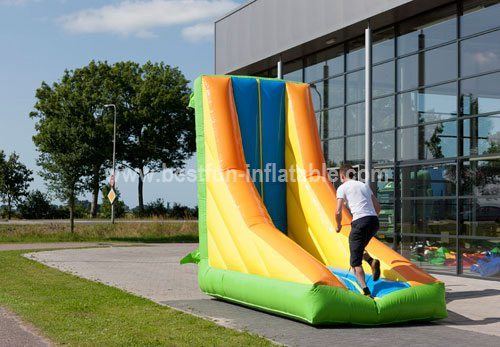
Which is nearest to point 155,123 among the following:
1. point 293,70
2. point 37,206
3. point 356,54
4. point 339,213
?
point 37,206

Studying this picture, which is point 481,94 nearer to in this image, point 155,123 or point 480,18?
point 480,18

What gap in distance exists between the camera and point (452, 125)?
15391mm

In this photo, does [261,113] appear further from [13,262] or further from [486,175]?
[13,262]

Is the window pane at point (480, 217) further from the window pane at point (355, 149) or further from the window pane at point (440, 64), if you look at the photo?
the window pane at point (355, 149)

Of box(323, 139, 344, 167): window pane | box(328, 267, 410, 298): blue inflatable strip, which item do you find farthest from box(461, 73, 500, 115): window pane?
box(328, 267, 410, 298): blue inflatable strip

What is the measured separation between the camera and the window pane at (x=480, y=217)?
1426 centimetres

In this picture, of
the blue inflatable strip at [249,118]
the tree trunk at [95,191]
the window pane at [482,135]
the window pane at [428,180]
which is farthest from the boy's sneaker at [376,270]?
the tree trunk at [95,191]

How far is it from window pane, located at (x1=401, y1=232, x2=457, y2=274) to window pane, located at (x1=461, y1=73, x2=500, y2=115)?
2648 millimetres

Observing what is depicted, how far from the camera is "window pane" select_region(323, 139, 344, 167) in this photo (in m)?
18.8

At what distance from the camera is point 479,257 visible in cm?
1465

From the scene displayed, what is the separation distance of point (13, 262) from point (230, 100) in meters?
9.14

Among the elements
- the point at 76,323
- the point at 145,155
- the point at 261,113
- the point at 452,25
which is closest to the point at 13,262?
the point at 261,113

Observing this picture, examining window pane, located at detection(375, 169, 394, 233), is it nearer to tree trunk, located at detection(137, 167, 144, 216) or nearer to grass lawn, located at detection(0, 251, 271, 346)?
grass lawn, located at detection(0, 251, 271, 346)

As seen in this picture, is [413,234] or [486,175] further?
[413,234]
